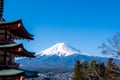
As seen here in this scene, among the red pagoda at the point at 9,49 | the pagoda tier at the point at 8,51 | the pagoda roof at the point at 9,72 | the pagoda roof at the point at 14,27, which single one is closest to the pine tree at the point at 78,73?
the pagoda roof at the point at 14,27

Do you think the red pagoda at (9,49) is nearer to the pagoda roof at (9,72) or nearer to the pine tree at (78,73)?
the pagoda roof at (9,72)

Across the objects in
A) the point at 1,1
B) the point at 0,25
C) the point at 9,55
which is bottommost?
the point at 9,55

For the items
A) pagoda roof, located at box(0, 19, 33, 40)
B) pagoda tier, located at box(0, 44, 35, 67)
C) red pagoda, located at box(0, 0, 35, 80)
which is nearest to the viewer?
red pagoda, located at box(0, 0, 35, 80)

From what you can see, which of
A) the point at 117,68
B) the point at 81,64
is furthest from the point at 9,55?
the point at 81,64

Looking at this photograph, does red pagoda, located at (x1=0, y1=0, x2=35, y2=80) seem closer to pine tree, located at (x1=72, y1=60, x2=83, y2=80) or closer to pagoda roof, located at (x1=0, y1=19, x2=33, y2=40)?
pagoda roof, located at (x1=0, y1=19, x2=33, y2=40)

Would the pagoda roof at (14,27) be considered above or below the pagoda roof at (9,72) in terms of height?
above

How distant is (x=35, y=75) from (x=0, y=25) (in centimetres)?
548

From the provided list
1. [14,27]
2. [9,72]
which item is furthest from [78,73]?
[9,72]

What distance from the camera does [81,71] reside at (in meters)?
81.5

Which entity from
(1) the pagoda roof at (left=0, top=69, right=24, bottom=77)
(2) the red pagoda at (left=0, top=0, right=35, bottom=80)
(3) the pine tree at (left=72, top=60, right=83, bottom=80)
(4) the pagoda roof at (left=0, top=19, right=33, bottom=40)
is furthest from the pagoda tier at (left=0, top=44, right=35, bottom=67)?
(3) the pine tree at (left=72, top=60, right=83, bottom=80)

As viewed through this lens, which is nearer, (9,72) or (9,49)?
(9,72)

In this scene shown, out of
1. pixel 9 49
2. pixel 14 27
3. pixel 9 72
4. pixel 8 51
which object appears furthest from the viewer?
pixel 14 27

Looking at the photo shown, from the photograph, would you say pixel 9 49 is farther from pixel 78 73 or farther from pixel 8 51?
pixel 78 73

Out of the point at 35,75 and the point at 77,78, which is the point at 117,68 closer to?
the point at 35,75
